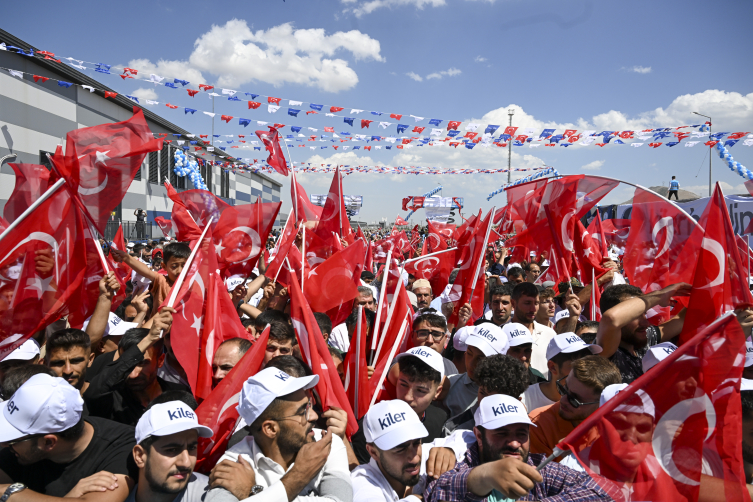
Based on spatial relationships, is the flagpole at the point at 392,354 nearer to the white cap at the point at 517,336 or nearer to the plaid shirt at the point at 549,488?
the white cap at the point at 517,336

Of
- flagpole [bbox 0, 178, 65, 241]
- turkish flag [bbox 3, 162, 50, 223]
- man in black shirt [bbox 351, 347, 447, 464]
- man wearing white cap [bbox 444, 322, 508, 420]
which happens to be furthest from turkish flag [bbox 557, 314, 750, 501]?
turkish flag [bbox 3, 162, 50, 223]

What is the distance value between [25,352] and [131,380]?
104 cm

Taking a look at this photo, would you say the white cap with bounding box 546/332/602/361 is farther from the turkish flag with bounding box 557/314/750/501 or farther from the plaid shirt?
the turkish flag with bounding box 557/314/750/501

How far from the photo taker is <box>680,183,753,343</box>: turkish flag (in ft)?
11.3

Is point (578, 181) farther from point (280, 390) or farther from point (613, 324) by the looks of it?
point (280, 390)

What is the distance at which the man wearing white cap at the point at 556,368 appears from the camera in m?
3.59

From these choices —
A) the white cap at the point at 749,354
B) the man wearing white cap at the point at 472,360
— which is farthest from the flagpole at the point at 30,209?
the white cap at the point at 749,354

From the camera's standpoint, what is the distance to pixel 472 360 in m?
3.96

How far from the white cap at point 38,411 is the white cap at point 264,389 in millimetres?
866

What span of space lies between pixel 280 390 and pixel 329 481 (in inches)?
20.4

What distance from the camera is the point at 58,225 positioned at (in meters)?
4.01

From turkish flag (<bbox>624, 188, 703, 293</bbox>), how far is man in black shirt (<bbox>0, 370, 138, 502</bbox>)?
4.75 metres

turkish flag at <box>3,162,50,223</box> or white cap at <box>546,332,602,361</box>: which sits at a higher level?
turkish flag at <box>3,162,50,223</box>

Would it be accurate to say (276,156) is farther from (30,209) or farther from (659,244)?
(659,244)
